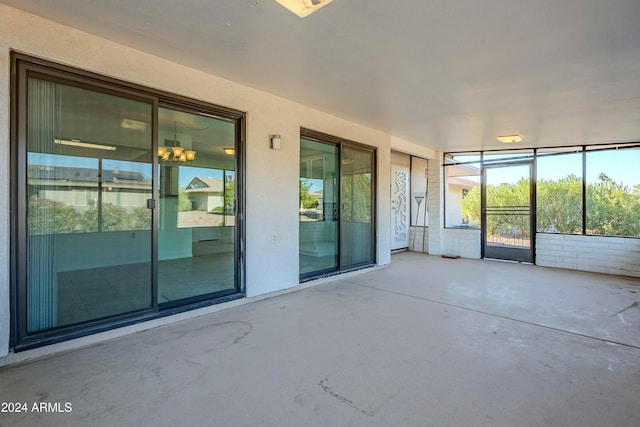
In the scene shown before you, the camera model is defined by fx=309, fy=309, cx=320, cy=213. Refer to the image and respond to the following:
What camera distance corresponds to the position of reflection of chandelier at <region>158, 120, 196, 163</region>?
11.5 feet

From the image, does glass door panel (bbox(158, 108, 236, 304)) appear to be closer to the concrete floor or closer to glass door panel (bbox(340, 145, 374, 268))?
the concrete floor

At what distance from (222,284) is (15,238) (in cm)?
197

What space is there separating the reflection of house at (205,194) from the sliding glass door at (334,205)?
120 centimetres

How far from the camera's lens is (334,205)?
519cm

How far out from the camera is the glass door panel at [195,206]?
353 cm

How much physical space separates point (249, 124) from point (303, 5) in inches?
78.0

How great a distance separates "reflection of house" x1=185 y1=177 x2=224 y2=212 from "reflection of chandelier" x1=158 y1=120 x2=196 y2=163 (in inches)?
12.1

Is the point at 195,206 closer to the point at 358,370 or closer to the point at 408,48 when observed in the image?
the point at 358,370

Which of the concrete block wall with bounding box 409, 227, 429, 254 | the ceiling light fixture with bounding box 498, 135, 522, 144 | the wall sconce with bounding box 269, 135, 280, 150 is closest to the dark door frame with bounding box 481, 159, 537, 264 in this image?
the ceiling light fixture with bounding box 498, 135, 522, 144

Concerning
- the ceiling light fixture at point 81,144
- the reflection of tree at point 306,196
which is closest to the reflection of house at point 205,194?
the reflection of tree at point 306,196

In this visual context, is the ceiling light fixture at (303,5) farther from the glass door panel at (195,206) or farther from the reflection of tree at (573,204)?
the reflection of tree at (573,204)

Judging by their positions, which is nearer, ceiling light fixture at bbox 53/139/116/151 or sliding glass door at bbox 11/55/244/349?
sliding glass door at bbox 11/55/244/349

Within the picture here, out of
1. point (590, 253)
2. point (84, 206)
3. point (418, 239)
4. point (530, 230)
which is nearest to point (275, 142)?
point (84, 206)

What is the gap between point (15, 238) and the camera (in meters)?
2.40
